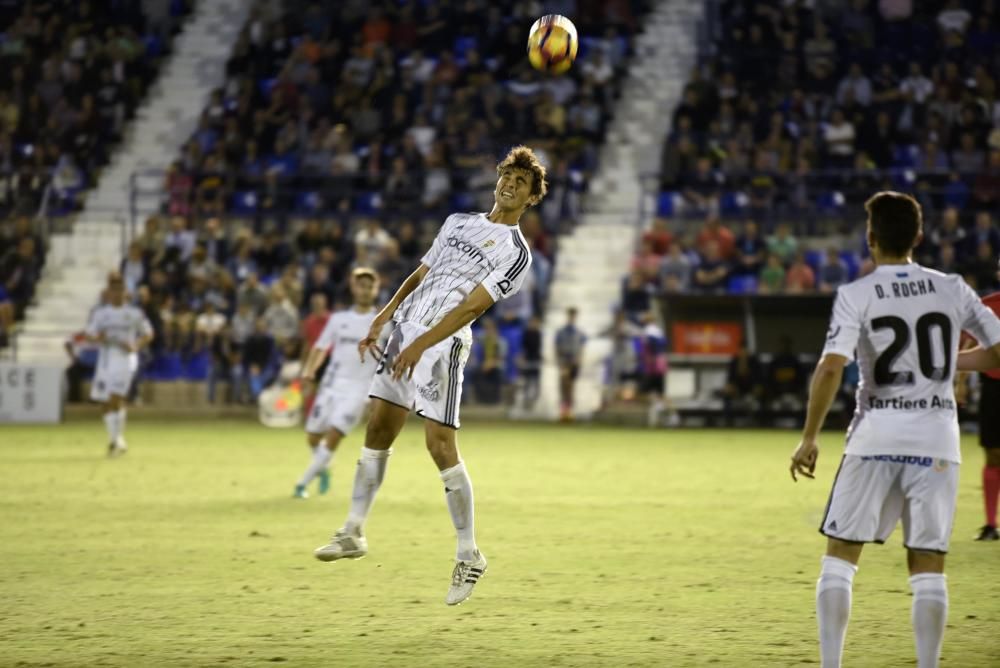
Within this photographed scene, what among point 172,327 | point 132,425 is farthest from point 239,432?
point 172,327

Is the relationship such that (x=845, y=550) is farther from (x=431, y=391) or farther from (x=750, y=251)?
(x=750, y=251)

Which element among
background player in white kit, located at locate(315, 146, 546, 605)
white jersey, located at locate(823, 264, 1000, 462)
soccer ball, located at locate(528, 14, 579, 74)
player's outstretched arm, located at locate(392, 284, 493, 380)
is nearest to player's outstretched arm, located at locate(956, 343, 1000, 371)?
white jersey, located at locate(823, 264, 1000, 462)

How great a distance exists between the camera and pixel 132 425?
2583 centimetres

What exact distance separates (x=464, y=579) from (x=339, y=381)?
689 centimetres

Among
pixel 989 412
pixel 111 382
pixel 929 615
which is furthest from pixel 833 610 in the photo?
pixel 111 382

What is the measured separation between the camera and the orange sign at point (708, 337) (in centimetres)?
2684

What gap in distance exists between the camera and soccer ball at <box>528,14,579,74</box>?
14695mm

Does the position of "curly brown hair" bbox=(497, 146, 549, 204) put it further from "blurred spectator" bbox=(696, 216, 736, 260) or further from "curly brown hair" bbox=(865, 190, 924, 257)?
"blurred spectator" bbox=(696, 216, 736, 260)

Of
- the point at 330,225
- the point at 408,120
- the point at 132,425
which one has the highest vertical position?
the point at 408,120

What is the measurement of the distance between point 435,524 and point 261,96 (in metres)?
22.9

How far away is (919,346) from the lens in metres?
6.36

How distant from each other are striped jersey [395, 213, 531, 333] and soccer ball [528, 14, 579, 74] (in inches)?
231

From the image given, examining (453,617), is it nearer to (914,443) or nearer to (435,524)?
(914,443)

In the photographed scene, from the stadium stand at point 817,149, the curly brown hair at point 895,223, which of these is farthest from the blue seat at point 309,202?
the curly brown hair at point 895,223
